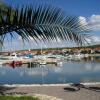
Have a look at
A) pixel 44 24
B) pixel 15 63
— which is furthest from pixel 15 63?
pixel 44 24

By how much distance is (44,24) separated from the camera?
616 cm

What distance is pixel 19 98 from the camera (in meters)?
12.1

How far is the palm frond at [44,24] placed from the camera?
19.6ft

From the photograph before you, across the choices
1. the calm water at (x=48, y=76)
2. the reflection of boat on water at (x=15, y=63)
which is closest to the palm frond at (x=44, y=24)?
the calm water at (x=48, y=76)

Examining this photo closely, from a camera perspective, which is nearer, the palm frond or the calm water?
Result: the palm frond

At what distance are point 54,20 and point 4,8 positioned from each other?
1.09 metres

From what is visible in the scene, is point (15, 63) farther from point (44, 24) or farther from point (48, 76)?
point (44, 24)

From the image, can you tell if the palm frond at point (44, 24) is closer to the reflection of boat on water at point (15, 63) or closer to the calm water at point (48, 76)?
the calm water at point (48, 76)

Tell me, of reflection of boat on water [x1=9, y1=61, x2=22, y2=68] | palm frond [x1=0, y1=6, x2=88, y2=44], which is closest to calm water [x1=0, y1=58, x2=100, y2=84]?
reflection of boat on water [x1=9, y1=61, x2=22, y2=68]

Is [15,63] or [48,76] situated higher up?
[15,63]

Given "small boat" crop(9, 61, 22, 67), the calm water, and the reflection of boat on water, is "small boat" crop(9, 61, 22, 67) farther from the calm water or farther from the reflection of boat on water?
the calm water

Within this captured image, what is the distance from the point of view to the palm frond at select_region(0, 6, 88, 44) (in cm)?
597

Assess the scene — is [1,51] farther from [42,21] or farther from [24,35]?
[42,21]

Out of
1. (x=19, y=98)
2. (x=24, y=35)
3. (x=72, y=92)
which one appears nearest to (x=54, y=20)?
(x=24, y=35)
